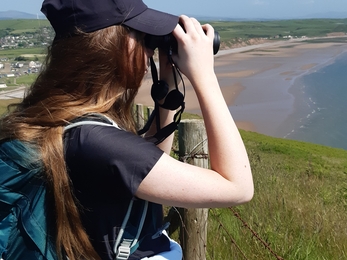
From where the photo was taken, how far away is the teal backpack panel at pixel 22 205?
3.31 ft

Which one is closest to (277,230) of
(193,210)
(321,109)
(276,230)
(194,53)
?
(276,230)

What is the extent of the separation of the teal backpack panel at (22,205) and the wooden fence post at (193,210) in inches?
30.2

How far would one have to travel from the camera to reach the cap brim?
1097mm

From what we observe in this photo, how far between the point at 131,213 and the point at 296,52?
51648 millimetres

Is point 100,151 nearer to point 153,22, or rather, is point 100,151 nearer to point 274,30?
point 153,22

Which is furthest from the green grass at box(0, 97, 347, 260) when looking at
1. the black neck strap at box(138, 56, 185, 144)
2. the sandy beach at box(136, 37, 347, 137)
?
the sandy beach at box(136, 37, 347, 137)

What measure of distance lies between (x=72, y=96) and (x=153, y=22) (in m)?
0.28

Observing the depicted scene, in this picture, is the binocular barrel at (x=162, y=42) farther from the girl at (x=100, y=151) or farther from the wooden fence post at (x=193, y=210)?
the wooden fence post at (x=193, y=210)

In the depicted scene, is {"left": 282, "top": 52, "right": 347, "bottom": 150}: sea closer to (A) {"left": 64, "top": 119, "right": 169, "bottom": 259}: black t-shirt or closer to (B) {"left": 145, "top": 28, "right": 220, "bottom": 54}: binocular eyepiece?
(B) {"left": 145, "top": 28, "right": 220, "bottom": 54}: binocular eyepiece

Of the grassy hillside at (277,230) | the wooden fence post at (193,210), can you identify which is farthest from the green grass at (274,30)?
the wooden fence post at (193,210)

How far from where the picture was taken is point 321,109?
22.9 m

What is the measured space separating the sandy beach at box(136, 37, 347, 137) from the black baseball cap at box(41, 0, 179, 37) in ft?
40.2

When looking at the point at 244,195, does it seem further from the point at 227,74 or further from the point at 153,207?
the point at 227,74

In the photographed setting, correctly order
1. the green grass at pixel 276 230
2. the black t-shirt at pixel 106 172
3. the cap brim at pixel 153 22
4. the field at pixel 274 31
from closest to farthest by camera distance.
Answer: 1. the black t-shirt at pixel 106 172
2. the cap brim at pixel 153 22
3. the green grass at pixel 276 230
4. the field at pixel 274 31
